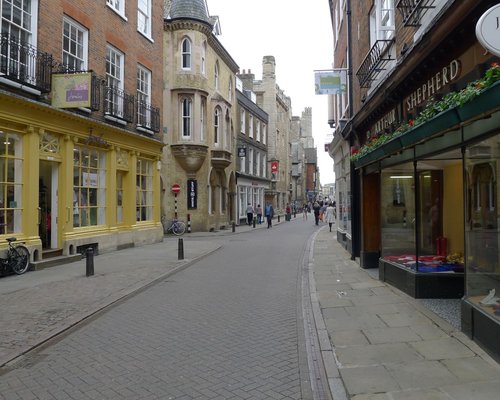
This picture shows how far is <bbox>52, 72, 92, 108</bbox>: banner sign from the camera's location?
12133mm

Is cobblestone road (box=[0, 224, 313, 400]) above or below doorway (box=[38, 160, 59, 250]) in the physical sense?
below

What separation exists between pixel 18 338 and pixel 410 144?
20.5 ft

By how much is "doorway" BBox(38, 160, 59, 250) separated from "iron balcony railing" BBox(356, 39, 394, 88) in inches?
353

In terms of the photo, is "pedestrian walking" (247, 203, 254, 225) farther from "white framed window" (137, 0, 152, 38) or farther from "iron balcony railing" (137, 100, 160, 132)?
"white framed window" (137, 0, 152, 38)

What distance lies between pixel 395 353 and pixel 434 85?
4.48 meters

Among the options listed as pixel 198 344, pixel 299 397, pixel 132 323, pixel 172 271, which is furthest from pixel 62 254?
pixel 299 397

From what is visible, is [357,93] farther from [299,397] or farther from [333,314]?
[299,397]

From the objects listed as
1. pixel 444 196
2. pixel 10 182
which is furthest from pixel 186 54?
pixel 444 196

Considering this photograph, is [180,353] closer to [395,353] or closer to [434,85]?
[395,353]

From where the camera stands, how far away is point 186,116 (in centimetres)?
2609

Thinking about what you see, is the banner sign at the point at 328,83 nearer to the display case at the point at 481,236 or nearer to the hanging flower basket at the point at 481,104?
the display case at the point at 481,236

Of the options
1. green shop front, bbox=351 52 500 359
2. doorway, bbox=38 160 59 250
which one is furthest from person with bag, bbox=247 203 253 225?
green shop front, bbox=351 52 500 359

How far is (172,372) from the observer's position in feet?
15.9

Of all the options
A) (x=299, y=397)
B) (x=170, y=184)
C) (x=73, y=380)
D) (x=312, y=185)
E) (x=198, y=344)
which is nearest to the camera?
(x=299, y=397)
